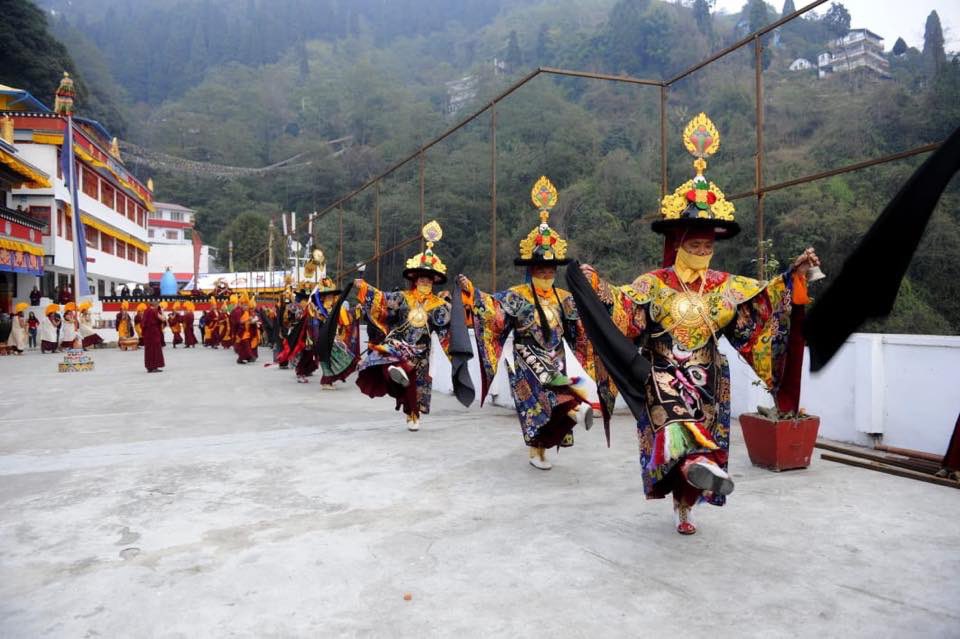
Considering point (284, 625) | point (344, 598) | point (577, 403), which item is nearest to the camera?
point (284, 625)

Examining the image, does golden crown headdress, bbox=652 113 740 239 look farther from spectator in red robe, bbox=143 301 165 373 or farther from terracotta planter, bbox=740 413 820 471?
spectator in red robe, bbox=143 301 165 373

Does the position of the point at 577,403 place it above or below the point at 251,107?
below

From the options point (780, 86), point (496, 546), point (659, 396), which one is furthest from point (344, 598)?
point (780, 86)

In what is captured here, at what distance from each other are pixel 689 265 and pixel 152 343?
14740 mm

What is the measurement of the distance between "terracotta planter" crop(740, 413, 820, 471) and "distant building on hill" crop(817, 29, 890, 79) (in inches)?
886

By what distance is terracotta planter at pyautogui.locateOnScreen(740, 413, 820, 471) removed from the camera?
18.5ft

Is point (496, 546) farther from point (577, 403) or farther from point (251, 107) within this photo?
point (251, 107)

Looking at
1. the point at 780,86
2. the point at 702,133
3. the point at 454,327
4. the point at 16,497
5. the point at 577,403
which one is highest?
the point at 780,86

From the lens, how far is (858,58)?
28.5 metres

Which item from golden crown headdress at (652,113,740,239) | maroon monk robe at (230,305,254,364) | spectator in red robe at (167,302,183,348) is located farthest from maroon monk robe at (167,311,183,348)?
golden crown headdress at (652,113,740,239)

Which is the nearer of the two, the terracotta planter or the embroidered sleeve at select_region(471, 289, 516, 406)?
the terracotta planter

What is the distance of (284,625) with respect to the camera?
298cm

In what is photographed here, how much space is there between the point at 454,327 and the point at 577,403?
210 centimetres

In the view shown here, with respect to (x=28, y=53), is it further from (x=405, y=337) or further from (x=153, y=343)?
(x=405, y=337)
